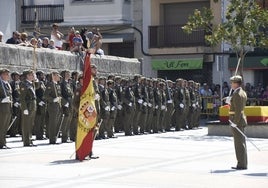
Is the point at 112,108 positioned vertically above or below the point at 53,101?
below

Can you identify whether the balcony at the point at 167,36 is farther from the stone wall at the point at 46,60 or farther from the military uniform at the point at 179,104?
the military uniform at the point at 179,104

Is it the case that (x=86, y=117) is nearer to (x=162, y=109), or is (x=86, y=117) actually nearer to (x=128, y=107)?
(x=128, y=107)

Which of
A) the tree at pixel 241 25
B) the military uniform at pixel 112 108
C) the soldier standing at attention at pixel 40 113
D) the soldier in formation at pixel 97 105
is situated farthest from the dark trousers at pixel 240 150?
the tree at pixel 241 25

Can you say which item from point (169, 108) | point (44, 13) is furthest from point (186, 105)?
point (44, 13)

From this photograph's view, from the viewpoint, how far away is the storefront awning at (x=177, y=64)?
128ft

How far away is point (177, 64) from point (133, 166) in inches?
994

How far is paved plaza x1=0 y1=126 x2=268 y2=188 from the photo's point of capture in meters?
12.4

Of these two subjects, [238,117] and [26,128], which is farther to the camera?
[26,128]

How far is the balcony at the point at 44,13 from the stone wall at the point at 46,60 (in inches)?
533

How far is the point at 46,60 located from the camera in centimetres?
2397

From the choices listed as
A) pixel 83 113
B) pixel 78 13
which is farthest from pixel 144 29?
pixel 83 113

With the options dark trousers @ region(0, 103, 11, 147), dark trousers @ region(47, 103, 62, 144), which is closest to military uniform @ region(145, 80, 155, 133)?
dark trousers @ region(47, 103, 62, 144)

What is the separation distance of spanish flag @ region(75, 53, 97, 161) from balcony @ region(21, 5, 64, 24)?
86.3 feet

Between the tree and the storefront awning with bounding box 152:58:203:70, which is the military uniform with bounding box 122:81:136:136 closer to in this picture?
the tree
